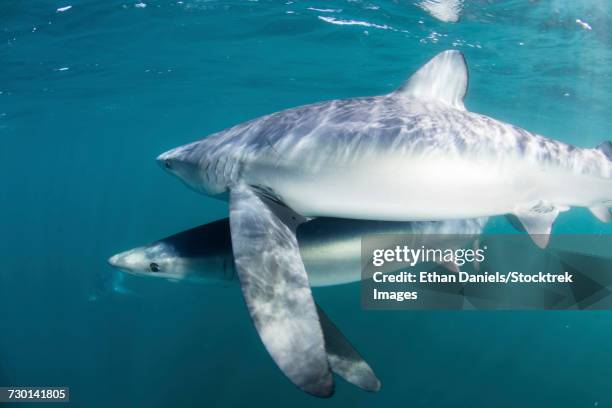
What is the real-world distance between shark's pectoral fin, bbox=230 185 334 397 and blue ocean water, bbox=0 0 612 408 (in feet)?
26.8

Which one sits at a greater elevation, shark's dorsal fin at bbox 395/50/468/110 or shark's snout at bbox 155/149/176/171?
shark's dorsal fin at bbox 395/50/468/110

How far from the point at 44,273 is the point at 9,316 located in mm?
5264

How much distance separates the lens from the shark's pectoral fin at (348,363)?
3.38 meters

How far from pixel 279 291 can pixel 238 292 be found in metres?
13.2

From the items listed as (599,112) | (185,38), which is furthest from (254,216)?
(599,112)

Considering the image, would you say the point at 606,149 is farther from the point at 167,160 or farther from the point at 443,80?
the point at 167,160

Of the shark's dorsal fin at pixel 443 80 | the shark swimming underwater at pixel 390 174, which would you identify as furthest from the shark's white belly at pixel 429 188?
the shark's dorsal fin at pixel 443 80

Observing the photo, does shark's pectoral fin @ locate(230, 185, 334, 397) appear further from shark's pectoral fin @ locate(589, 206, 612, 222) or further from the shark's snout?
shark's pectoral fin @ locate(589, 206, 612, 222)

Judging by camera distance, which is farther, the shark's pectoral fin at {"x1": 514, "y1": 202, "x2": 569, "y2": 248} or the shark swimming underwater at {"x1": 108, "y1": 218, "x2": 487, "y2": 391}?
the shark swimming underwater at {"x1": 108, "y1": 218, "x2": 487, "y2": 391}

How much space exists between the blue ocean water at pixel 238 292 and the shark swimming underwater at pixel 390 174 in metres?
8.08

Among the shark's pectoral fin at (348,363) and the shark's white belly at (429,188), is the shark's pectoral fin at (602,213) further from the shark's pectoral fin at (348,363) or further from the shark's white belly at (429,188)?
the shark's pectoral fin at (348,363)

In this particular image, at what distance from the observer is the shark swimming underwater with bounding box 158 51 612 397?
3.72 meters

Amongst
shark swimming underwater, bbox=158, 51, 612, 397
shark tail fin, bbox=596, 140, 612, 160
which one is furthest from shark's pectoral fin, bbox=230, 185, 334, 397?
shark tail fin, bbox=596, 140, 612, 160

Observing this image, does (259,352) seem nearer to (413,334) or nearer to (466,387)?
(413,334)
